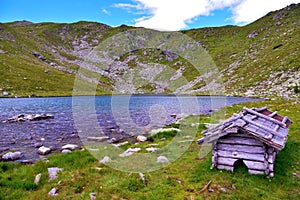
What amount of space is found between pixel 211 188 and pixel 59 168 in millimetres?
8945

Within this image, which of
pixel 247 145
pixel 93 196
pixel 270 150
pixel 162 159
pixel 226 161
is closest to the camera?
pixel 93 196

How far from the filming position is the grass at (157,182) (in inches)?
368

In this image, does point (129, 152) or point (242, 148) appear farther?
point (129, 152)

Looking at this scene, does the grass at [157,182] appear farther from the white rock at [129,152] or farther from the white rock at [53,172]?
the white rock at [129,152]

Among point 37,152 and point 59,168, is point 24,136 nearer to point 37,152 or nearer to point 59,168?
point 37,152

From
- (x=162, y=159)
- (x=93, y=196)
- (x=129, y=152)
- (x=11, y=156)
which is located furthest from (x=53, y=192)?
(x=11, y=156)

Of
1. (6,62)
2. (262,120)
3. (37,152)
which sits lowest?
(37,152)

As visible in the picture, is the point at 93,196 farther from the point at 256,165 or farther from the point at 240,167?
the point at 256,165

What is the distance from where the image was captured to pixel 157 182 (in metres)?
10.7

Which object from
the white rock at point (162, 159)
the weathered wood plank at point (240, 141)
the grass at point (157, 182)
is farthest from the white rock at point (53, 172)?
the weathered wood plank at point (240, 141)

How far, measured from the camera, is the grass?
30.7ft

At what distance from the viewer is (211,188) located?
9820 millimetres

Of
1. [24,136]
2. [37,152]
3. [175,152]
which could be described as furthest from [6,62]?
[175,152]

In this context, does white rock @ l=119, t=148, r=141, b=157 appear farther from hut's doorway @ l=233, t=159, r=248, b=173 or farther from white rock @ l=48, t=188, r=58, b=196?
hut's doorway @ l=233, t=159, r=248, b=173
